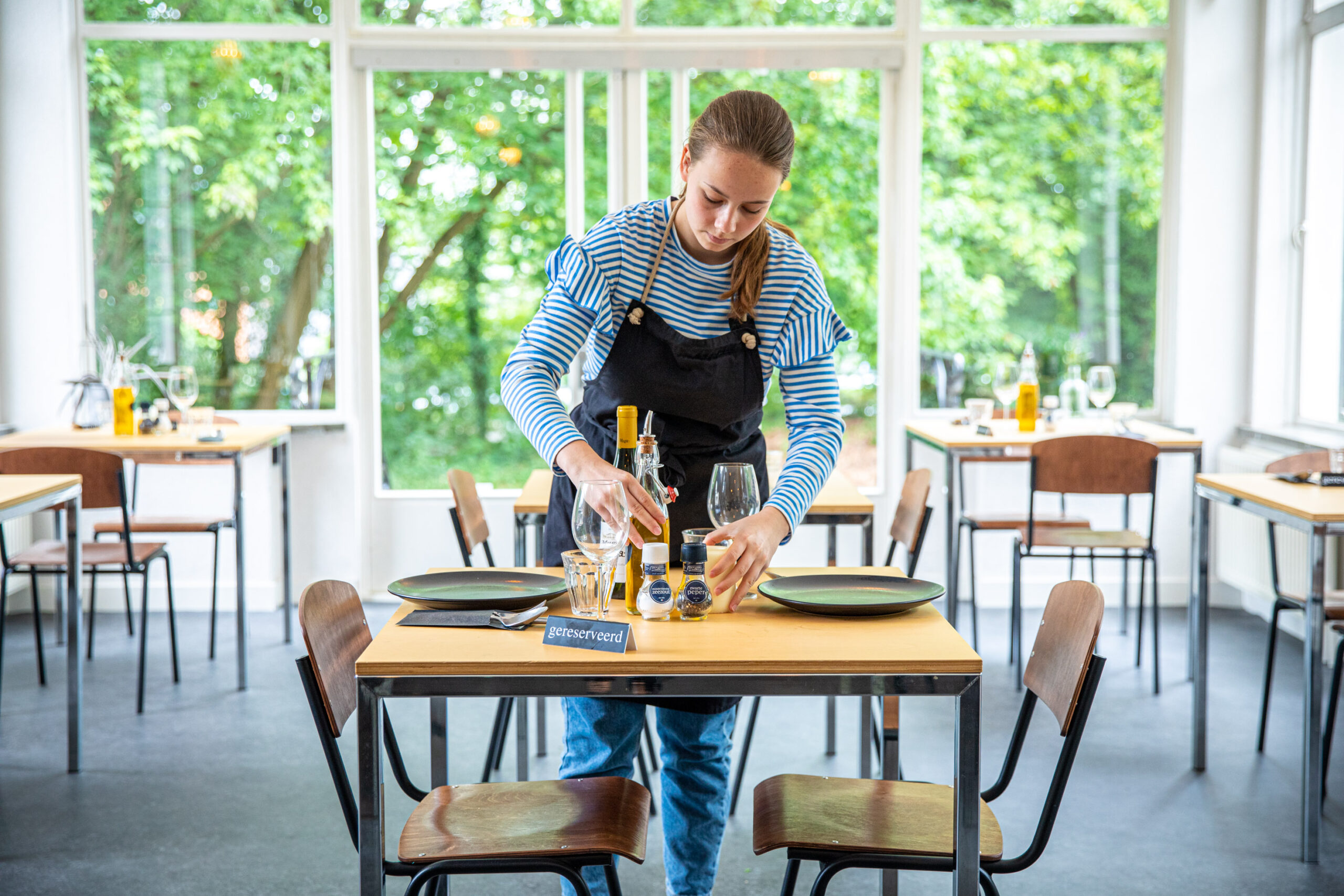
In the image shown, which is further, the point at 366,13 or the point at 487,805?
the point at 366,13

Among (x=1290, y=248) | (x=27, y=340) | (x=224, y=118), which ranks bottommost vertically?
(x=27, y=340)

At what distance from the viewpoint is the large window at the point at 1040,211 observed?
16.2 feet

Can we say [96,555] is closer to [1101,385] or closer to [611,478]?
[611,478]

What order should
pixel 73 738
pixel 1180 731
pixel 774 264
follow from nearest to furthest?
pixel 774 264 → pixel 73 738 → pixel 1180 731

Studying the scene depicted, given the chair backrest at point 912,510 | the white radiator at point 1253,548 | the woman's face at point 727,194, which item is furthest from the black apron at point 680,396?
the white radiator at point 1253,548

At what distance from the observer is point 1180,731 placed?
347cm

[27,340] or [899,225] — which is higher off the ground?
[899,225]

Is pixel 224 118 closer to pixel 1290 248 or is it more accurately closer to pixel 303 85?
pixel 303 85

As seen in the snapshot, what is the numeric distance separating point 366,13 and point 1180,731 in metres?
4.01

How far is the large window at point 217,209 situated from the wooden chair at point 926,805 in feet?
12.3

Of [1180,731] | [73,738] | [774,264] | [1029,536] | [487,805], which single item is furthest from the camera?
[1029,536]

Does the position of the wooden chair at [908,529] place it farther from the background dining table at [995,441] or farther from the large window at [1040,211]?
the large window at [1040,211]

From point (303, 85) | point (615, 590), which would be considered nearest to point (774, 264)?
point (615, 590)

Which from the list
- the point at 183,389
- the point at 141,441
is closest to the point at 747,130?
the point at 141,441
